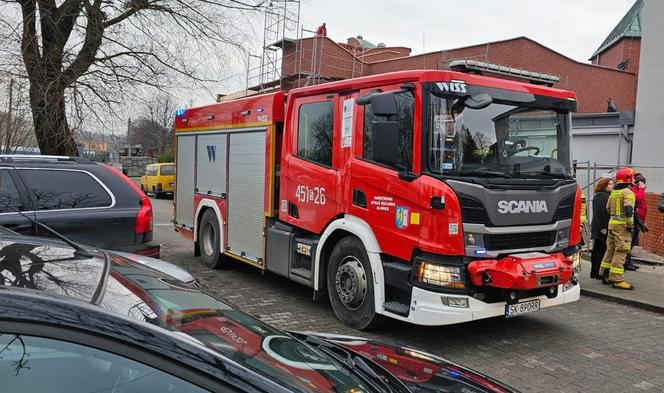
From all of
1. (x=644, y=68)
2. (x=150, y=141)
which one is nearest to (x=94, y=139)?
(x=644, y=68)

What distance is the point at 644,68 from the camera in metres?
14.7

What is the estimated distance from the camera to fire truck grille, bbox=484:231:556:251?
5.12 metres

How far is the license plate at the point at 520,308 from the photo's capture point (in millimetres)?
5232

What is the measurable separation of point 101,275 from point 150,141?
74116 millimetres

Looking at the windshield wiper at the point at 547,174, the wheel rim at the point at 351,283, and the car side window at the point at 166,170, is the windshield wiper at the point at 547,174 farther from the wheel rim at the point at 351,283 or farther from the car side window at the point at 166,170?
the car side window at the point at 166,170

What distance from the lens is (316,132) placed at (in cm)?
659

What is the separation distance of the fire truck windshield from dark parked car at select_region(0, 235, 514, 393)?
3200 mm

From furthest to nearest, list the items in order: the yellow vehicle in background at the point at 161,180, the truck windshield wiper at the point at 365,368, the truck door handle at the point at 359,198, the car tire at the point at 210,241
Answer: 1. the yellow vehicle in background at the point at 161,180
2. the car tire at the point at 210,241
3. the truck door handle at the point at 359,198
4. the truck windshield wiper at the point at 365,368

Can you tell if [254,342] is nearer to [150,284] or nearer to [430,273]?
[150,284]

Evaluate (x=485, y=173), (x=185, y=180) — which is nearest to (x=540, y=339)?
(x=485, y=173)

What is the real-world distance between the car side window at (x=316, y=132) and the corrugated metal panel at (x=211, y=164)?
211cm

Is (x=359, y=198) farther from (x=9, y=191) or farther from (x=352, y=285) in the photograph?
(x=9, y=191)

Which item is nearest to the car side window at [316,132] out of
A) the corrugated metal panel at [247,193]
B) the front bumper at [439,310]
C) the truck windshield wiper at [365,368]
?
the corrugated metal panel at [247,193]

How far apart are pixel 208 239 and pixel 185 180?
139 cm
